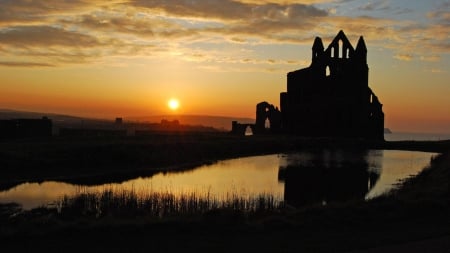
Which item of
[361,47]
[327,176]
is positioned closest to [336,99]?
[361,47]

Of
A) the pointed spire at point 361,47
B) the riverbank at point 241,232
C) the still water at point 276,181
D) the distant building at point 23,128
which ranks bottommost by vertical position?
the still water at point 276,181

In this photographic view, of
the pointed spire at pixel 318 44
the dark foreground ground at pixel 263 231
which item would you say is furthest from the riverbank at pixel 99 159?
the pointed spire at pixel 318 44

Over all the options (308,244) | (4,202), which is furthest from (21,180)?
(308,244)

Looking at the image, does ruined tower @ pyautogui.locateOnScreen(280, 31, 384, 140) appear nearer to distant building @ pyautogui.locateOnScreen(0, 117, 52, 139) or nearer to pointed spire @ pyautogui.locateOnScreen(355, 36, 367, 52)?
pointed spire @ pyautogui.locateOnScreen(355, 36, 367, 52)

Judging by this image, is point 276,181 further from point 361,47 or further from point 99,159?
point 361,47

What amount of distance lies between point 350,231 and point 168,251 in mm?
4274

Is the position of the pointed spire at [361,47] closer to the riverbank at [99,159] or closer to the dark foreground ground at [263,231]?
the riverbank at [99,159]

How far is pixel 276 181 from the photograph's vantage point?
95.1ft

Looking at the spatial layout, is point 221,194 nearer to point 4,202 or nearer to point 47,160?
point 4,202

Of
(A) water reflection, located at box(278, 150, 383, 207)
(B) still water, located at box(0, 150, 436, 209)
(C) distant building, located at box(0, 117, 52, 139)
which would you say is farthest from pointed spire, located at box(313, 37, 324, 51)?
(C) distant building, located at box(0, 117, 52, 139)

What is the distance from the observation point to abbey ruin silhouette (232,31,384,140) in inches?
2721

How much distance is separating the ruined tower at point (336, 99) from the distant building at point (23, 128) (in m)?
36.3

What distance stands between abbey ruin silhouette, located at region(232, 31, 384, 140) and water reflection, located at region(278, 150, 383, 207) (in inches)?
835

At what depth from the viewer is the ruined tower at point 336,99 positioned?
2721 inches
